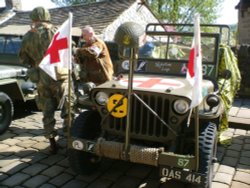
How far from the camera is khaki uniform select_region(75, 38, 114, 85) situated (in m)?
4.83

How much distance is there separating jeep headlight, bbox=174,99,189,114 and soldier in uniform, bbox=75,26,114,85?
1.85 m

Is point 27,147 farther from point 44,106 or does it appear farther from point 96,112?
point 96,112

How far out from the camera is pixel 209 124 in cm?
355

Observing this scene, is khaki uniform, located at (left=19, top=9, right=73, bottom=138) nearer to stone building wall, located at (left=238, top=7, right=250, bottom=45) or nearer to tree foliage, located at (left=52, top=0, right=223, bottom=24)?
stone building wall, located at (left=238, top=7, right=250, bottom=45)

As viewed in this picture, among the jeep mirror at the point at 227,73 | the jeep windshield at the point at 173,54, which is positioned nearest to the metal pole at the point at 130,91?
the jeep windshield at the point at 173,54

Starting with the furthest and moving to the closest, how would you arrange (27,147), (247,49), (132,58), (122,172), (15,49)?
1. (247,49)
2. (15,49)
3. (27,147)
4. (122,172)
5. (132,58)

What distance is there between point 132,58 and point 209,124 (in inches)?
46.7

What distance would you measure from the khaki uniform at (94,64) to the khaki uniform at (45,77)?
0.59 metres

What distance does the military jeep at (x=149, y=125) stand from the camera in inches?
118

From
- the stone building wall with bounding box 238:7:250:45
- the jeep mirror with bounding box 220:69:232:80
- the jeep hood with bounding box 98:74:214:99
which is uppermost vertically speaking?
the stone building wall with bounding box 238:7:250:45

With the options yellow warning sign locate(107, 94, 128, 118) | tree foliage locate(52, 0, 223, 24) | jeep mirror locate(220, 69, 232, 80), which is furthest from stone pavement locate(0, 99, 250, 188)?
tree foliage locate(52, 0, 223, 24)

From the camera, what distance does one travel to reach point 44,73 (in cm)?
430

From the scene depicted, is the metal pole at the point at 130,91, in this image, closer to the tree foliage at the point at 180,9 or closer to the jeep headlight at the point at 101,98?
the jeep headlight at the point at 101,98

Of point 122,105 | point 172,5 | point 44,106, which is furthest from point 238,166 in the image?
point 172,5
